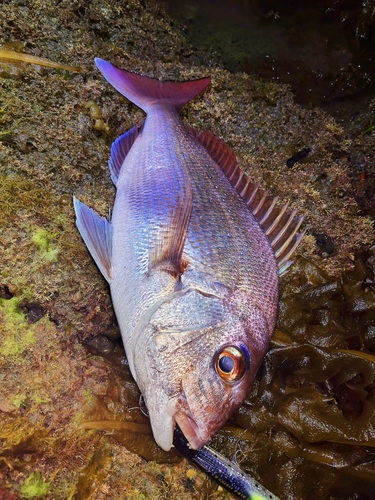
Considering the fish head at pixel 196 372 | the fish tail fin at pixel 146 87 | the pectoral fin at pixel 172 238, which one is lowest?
the fish head at pixel 196 372

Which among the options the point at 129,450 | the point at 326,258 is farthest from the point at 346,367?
the point at 129,450

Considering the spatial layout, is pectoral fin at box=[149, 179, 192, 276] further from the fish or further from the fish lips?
the fish lips

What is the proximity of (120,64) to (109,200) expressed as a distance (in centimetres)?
116

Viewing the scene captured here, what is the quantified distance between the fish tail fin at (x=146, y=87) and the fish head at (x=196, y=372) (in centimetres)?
170

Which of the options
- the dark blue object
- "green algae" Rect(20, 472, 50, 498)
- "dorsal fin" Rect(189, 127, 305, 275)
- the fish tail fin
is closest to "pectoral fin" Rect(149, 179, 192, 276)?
"dorsal fin" Rect(189, 127, 305, 275)

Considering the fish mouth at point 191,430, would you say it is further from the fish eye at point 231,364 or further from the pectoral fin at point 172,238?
the pectoral fin at point 172,238

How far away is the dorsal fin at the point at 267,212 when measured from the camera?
222 centimetres

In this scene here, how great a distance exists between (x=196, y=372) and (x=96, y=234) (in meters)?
1.09

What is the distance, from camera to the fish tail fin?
2559 mm

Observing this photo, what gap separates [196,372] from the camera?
169 centimetres

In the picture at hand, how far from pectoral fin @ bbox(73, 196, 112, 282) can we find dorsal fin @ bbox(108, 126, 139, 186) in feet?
1.10

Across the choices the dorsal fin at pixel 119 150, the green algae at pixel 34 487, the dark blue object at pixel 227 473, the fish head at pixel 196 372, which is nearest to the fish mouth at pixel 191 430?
the fish head at pixel 196 372

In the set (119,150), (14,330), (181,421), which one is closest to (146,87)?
(119,150)

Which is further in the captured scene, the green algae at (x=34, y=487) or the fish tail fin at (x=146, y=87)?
the fish tail fin at (x=146, y=87)
